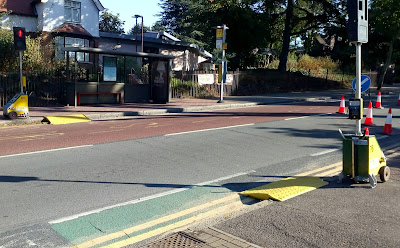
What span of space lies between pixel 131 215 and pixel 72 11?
2804 cm

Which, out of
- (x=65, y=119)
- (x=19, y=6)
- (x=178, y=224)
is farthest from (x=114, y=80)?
(x=178, y=224)

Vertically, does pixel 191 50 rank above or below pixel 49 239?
above

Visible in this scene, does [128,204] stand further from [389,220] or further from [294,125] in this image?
[294,125]

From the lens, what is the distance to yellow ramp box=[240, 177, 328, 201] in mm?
5816

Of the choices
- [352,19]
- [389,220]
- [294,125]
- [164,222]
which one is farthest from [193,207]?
[294,125]

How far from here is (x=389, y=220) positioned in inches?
193

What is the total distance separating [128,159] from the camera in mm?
8375

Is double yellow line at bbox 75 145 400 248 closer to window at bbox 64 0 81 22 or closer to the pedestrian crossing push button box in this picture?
the pedestrian crossing push button box

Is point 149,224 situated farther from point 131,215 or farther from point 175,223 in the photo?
Result: point 131,215

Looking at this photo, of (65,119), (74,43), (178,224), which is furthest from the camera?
(74,43)

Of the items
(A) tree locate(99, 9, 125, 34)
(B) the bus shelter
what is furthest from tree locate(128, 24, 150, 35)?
(B) the bus shelter

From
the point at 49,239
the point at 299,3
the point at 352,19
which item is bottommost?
the point at 49,239

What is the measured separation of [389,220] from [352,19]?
122 inches

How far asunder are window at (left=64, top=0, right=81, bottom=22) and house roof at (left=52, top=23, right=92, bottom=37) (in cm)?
64
